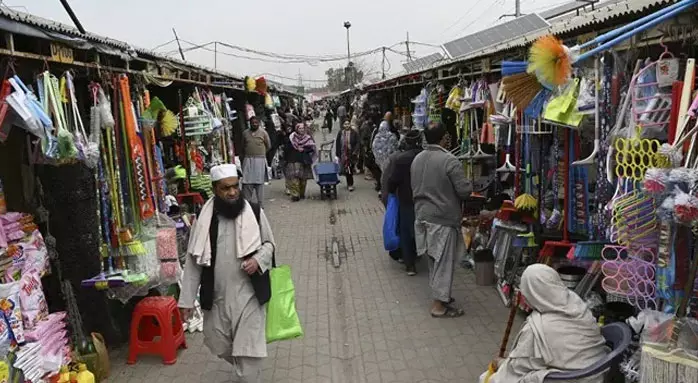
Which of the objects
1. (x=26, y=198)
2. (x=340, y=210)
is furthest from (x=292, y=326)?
(x=340, y=210)

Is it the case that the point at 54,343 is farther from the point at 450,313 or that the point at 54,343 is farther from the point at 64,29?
the point at 450,313

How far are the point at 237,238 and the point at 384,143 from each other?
26.3ft

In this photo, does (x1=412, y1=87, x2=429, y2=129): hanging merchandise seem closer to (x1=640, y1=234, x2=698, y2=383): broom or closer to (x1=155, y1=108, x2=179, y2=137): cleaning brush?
(x1=155, y1=108, x2=179, y2=137): cleaning brush

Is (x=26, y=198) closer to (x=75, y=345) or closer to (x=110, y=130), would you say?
(x=110, y=130)

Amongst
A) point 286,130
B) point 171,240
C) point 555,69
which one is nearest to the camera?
point 555,69

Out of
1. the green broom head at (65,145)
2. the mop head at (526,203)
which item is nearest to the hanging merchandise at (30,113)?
the green broom head at (65,145)

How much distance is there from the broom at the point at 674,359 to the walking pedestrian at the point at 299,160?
34.3 ft

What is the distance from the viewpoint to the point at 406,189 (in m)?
7.09

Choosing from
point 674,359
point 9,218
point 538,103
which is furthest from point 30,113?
point 674,359

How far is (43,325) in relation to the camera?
398cm

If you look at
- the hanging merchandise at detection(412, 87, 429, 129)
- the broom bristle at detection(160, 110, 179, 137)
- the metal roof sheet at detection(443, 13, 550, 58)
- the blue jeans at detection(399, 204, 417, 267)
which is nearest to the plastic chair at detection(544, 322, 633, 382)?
the blue jeans at detection(399, 204, 417, 267)

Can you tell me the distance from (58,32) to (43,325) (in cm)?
205

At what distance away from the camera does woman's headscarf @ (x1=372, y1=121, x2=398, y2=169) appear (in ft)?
38.3

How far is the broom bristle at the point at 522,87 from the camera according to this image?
445 cm
